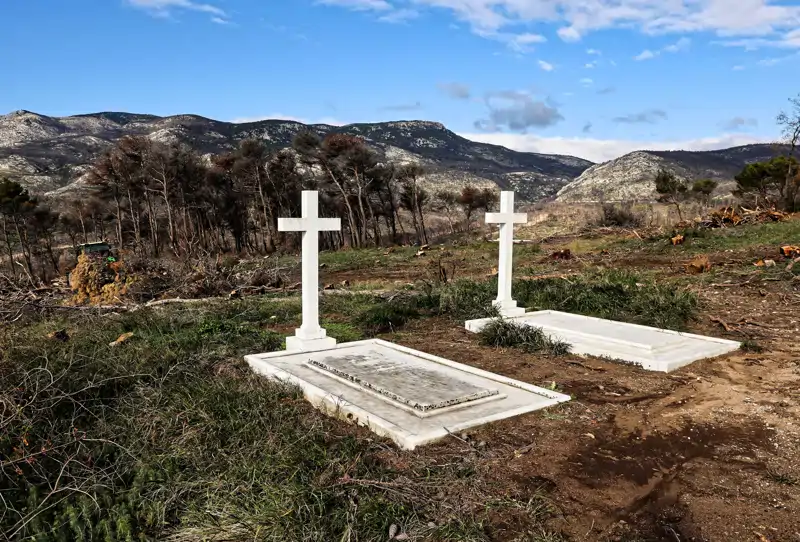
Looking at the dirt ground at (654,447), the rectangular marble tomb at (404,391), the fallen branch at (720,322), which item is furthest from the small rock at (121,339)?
the fallen branch at (720,322)

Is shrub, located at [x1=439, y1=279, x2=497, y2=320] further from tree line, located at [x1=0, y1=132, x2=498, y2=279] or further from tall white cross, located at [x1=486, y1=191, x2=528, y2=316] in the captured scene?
tree line, located at [x1=0, y1=132, x2=498, y2=279]

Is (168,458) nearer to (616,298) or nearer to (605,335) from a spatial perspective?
(605,335)

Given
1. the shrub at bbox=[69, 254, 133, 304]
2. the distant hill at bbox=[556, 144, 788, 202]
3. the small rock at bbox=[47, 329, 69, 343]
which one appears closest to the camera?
the small rock at bbox=[47, 329, 69, 343]

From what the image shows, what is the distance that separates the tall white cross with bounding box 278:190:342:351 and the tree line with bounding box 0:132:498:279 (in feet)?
87.6

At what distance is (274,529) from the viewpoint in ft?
9.58

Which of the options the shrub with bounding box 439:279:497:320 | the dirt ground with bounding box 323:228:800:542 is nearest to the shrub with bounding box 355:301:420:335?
the shrub with bounding box 439:279:497:320

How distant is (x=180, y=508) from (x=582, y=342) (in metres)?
5.43

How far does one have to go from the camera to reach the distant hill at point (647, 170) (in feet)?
238

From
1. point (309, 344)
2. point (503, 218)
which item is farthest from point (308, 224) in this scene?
point (503, 218)

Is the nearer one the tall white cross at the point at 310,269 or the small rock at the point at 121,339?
the small rock at the point at 121,339

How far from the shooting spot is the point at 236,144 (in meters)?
95.5

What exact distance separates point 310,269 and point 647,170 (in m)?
80.2

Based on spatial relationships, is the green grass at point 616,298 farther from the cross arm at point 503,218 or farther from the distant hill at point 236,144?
the distant hill at point 236,144

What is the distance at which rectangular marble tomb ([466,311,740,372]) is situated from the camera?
6.57 meters
